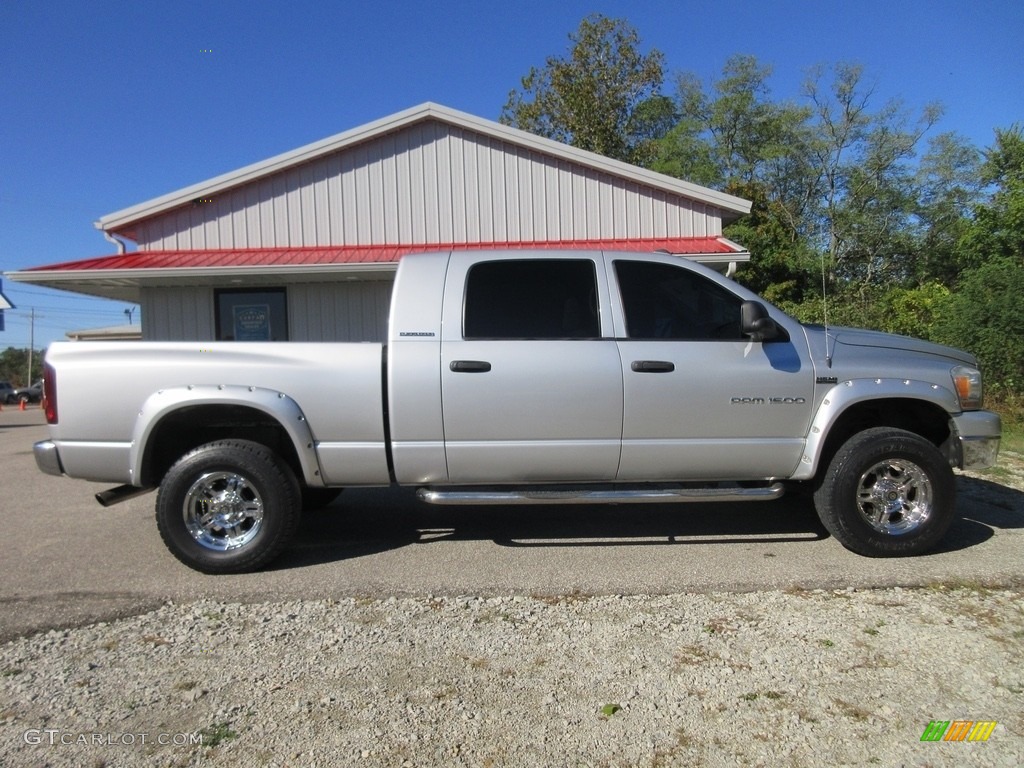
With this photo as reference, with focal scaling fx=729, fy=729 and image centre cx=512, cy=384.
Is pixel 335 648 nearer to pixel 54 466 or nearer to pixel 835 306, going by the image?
pixel 54 466

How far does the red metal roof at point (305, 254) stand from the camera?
387 inches

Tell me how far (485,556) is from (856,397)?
8.60 feet

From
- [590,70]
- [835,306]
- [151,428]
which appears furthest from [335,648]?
[590,70]

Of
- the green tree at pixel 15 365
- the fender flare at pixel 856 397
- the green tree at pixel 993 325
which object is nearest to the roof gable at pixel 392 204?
the green tree at pixel 993 325

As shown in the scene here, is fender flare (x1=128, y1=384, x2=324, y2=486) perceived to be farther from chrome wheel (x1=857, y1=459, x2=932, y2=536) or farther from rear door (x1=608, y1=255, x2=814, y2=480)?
chrome wheel (x1=857, y1=459, x2=932, y2=536)

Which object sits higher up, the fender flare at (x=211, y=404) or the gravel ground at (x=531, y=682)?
the fender flare at (x=211, y=404)

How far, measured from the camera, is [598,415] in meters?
4.57

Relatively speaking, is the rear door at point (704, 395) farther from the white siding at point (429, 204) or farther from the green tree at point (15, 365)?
the green tree at point (15, 365)

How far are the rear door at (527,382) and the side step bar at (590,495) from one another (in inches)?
3.9

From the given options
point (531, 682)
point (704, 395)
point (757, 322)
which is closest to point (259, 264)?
point (704, 395)

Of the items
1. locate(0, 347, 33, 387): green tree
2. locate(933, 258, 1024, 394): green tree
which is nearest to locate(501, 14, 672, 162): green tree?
locate(933, 258, 1024, 394): green tree

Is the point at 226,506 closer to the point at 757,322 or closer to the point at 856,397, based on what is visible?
the point at 757,322


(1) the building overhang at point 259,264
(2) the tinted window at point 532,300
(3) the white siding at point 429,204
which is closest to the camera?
(2) the tinted window at point 532,300

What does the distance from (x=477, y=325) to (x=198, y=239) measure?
796 centimetres
